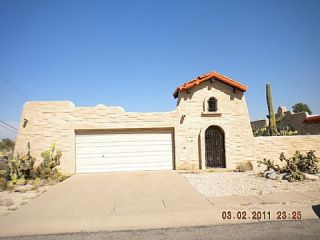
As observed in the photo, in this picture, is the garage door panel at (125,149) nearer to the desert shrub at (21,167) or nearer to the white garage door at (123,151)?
the white garage door at (123,151)

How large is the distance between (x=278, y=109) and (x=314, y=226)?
22004 mm

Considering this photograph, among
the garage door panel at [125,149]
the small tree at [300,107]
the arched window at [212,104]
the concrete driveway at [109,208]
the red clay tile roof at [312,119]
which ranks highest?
the small tree at [300,107]

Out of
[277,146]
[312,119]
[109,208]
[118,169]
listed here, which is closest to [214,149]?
[277,146]

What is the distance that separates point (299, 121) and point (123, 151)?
15.9 meters

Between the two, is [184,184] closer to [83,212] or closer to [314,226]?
[83,212]

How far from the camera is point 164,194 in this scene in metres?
8.98

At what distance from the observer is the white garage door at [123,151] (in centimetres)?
1438

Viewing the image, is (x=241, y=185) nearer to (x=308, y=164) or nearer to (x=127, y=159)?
(x=308, y=164)

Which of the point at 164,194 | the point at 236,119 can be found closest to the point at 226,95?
the point at 236,119

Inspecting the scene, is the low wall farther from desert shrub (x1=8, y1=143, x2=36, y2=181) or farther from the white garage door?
desert shrub (x1=8, y1=143, x2=36, y2=181)

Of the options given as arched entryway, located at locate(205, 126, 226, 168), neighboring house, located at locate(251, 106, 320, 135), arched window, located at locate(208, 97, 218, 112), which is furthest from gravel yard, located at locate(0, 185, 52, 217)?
neighboring house, located at locate(251, 106, 320, 135)

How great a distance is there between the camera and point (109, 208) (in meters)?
7.44

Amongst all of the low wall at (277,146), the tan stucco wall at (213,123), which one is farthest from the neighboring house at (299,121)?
the tan stucco wall at (213,123)

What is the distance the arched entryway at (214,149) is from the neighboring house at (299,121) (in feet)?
31.9
